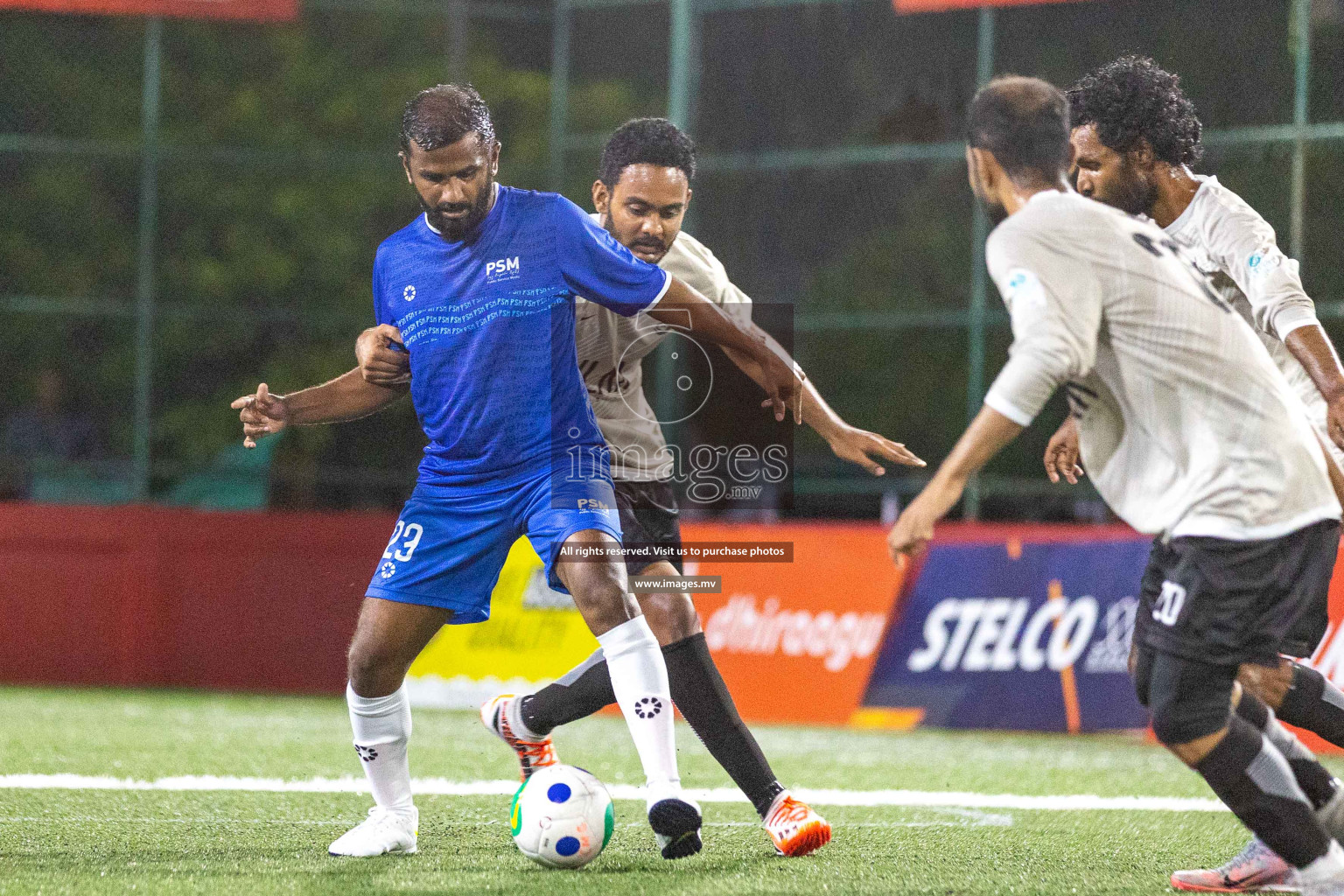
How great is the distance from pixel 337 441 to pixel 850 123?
583 centimetres

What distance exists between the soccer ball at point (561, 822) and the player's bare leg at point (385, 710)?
0.50 metres

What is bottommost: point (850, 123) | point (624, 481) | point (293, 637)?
point (293, 637)

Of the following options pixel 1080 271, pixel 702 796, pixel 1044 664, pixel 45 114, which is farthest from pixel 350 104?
pixel 1080 271

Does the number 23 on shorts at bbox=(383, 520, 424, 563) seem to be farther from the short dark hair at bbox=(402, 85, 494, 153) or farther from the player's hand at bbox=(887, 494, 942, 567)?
the player's hand at bbox=(887, 494, 942, 567)

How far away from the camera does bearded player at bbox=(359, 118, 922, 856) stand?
5.07m

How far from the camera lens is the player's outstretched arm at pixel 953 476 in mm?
3666

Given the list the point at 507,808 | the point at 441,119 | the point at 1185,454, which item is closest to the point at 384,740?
the point at 507,808

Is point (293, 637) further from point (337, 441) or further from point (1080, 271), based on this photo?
point (1080, 271)

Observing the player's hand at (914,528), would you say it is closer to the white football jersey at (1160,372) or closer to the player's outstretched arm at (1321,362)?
the white football jersey at (1160,372)

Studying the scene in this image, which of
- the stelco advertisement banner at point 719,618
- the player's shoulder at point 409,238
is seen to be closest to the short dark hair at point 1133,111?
the player's shoulder at point 409,238

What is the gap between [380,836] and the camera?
4.90m

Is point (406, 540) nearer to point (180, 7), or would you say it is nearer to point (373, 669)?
point (373, 669)

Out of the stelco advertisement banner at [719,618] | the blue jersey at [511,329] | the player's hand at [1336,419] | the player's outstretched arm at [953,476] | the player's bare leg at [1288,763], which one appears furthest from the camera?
the stelco advertisement banner at [719,618]

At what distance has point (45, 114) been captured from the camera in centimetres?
2138
